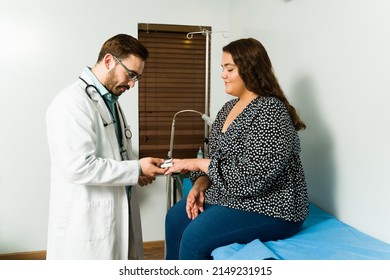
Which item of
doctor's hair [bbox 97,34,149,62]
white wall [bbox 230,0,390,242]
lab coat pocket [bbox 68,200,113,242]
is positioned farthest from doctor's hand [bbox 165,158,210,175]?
white wall [bbox 230,0,390,242]

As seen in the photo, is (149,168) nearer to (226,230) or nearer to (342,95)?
(226,230)

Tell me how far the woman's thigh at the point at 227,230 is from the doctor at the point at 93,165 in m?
0.33

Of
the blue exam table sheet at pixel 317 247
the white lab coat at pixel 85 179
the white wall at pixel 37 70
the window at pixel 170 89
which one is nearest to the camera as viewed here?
the blue exam table sheet at pixel 317 247

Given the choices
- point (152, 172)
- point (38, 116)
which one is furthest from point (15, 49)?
point (152, 172)

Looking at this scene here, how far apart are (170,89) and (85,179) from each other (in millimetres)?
1626

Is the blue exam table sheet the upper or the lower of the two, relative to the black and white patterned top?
lower

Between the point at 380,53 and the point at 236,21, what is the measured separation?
5.12 feet

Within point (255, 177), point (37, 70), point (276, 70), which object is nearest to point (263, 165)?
point (255, 177)

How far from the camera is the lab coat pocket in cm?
147

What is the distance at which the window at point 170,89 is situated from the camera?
2848mm

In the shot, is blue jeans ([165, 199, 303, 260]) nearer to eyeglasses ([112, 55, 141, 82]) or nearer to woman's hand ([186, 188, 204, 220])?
woman's hand ([186, 188, 204, 220])

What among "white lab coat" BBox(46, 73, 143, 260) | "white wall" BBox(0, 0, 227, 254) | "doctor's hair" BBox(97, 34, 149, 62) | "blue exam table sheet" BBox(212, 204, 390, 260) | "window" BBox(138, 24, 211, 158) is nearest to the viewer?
"blue exam table sheet" BBox(212, 204, 390, 260)

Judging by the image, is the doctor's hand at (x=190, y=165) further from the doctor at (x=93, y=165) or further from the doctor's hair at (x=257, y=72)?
the doctor's hair at (x=257, y=72)

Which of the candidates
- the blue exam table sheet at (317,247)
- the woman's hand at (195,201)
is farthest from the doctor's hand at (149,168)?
the blue exam table sheet at (317,247)
